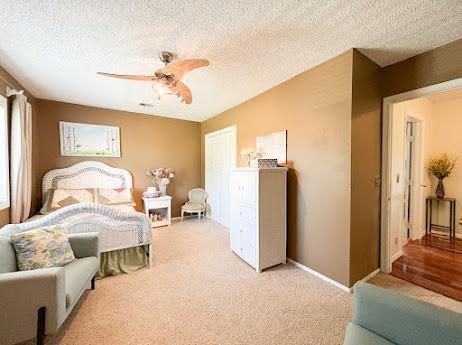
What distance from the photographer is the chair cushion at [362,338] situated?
0.96 metres

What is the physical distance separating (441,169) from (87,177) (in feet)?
21.4

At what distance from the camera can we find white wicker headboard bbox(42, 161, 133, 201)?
3717mm

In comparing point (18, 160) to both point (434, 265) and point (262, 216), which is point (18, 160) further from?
point (434, 265)

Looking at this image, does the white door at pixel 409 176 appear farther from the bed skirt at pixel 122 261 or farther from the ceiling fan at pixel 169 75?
the bed skirt at pixel 122 261

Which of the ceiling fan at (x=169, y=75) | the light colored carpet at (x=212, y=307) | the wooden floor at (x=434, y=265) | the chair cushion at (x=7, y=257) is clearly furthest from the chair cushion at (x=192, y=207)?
the wooden floor at (x=434, y=265)

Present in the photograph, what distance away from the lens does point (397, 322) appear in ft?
3.19

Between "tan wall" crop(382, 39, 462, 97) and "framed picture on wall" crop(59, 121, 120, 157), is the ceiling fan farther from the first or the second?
"framed picture on wall" crop(59, 121, 120, 157)

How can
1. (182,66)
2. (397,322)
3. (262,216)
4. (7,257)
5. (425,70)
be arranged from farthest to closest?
(262,216), (425,70), (182,66), (7,257), (397,322)

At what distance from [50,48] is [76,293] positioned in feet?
7.66

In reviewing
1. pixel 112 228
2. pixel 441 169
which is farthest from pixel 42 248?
pixel 441 169

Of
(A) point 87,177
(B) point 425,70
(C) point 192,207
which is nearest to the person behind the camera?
(B) point 425,70

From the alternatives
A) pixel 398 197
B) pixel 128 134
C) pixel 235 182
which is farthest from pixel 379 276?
pixel 128 134

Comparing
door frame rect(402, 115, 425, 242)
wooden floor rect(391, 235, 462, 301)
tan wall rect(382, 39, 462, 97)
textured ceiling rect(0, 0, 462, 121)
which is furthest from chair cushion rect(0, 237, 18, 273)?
door frame rect(402, 115, 425, 242)

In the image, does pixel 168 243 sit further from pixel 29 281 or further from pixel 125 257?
pixel 29 281
